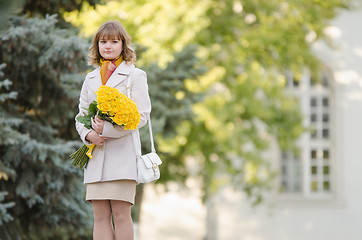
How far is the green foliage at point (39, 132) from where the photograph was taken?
6332mm

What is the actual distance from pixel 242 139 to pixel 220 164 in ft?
4.52

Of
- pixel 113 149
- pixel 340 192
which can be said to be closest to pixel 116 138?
pixel 113 149

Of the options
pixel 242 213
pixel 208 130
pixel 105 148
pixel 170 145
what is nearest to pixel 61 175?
pixel 105 148

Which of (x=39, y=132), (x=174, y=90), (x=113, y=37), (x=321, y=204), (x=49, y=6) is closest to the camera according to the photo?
(x=113, y=37)

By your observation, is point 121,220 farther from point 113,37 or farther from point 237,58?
point 237,58

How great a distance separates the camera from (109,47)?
3.62m

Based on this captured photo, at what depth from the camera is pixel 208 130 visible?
42.2 ft

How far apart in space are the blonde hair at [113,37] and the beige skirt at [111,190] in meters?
0.69

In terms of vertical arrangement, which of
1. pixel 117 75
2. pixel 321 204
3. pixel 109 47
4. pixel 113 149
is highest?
pixel 109 47

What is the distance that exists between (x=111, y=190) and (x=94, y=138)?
0.97 feet

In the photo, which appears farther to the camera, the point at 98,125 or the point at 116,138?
the point at 116,138

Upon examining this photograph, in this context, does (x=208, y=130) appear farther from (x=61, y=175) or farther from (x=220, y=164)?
(x=61, y=175)

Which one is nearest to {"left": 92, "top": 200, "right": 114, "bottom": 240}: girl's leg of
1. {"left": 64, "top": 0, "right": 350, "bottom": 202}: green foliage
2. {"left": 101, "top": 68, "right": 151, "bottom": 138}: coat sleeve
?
{"left": 101, "top": 68, "right": 151, "bottom": 138}: coat sleeve

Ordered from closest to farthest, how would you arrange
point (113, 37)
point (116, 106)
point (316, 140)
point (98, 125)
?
point (116, 106) → point (98, 125) → point (113, 37) → point (316, 140)
